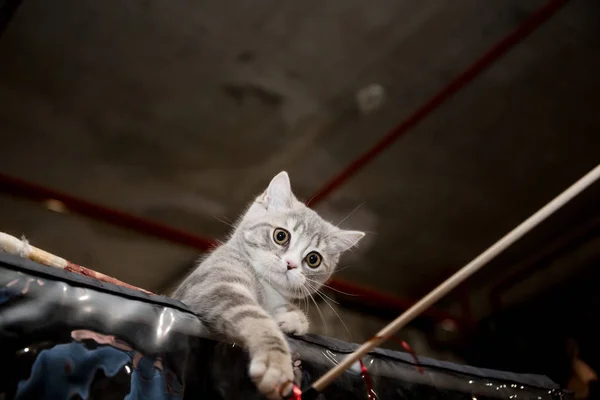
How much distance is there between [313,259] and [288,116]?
4.94 ft

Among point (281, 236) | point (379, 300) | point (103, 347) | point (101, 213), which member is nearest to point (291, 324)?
point (281, 236)

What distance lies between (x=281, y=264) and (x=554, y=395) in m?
0.79

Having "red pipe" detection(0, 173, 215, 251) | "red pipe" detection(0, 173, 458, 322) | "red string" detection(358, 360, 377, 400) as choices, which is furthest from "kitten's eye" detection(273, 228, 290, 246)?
"red pipe" detection(0, 173, 215, 251)

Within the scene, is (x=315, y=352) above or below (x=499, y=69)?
below

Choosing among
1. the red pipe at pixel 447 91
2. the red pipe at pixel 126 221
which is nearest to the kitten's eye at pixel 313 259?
the red pipe at pixel 126 221

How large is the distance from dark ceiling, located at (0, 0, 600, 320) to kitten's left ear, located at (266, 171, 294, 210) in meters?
0.81

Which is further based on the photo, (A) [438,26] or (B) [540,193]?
(B) [540,193]

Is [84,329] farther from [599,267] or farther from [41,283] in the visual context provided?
[599,267]

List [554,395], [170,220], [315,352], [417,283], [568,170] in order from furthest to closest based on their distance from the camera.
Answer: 1. [417,283]
2. [170,220]
3. [568,170]
4. [554,395]
5. [315,352]

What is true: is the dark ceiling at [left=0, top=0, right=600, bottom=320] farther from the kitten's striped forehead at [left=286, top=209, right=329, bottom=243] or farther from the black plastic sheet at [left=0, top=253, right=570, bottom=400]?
the black plastic sheet at [left=0, top=253, right=570, bottom=400]

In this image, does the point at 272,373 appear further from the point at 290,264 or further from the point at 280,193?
the point at 280,193

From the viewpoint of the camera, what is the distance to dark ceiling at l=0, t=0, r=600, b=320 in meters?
2.43

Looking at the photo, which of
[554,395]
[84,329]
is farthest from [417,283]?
[84,329]

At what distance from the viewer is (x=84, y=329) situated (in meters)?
0.82
